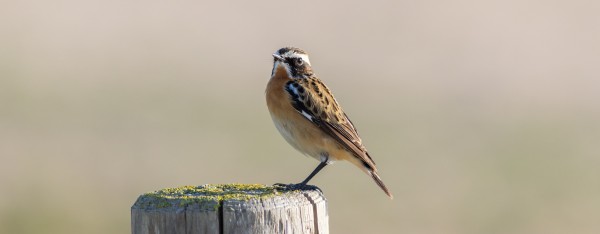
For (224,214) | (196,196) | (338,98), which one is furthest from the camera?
(338,98)

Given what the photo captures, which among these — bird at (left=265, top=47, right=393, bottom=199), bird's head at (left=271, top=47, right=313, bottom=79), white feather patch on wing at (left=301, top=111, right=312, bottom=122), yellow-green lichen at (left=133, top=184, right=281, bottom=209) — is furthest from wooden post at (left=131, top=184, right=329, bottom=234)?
bird's head at (left=271, top=47, right=313, bottom=79)

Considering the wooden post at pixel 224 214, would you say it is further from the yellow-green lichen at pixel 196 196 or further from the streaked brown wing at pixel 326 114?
the streaked brown wing at pixel 326 114

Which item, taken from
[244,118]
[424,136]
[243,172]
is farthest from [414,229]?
[244,118]

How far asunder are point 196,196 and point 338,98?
16236mm

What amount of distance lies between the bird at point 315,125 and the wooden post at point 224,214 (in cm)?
288

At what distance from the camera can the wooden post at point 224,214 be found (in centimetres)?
480

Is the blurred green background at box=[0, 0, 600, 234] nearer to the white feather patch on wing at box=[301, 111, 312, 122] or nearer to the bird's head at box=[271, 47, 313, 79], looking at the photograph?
the bird's head at box=[271, 47, 313, 79]

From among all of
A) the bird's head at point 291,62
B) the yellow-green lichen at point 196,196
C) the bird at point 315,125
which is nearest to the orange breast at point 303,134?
the bird at point 315,125

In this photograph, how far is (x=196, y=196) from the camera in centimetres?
497

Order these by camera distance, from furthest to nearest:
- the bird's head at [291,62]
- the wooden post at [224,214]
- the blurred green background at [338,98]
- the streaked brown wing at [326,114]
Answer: the blurred green background at [338,98]
the bird's head at [291,62]
the streaked brown wing at [326,114]
the wooden post at [224,214]

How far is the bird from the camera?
26.4 feet

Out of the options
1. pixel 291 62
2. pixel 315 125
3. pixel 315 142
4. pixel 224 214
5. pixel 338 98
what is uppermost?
pixel 291 62

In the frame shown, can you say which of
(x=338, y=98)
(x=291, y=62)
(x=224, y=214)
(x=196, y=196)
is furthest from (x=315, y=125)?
(x=338, y=98)

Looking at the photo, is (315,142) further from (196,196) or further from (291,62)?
(196,196)
